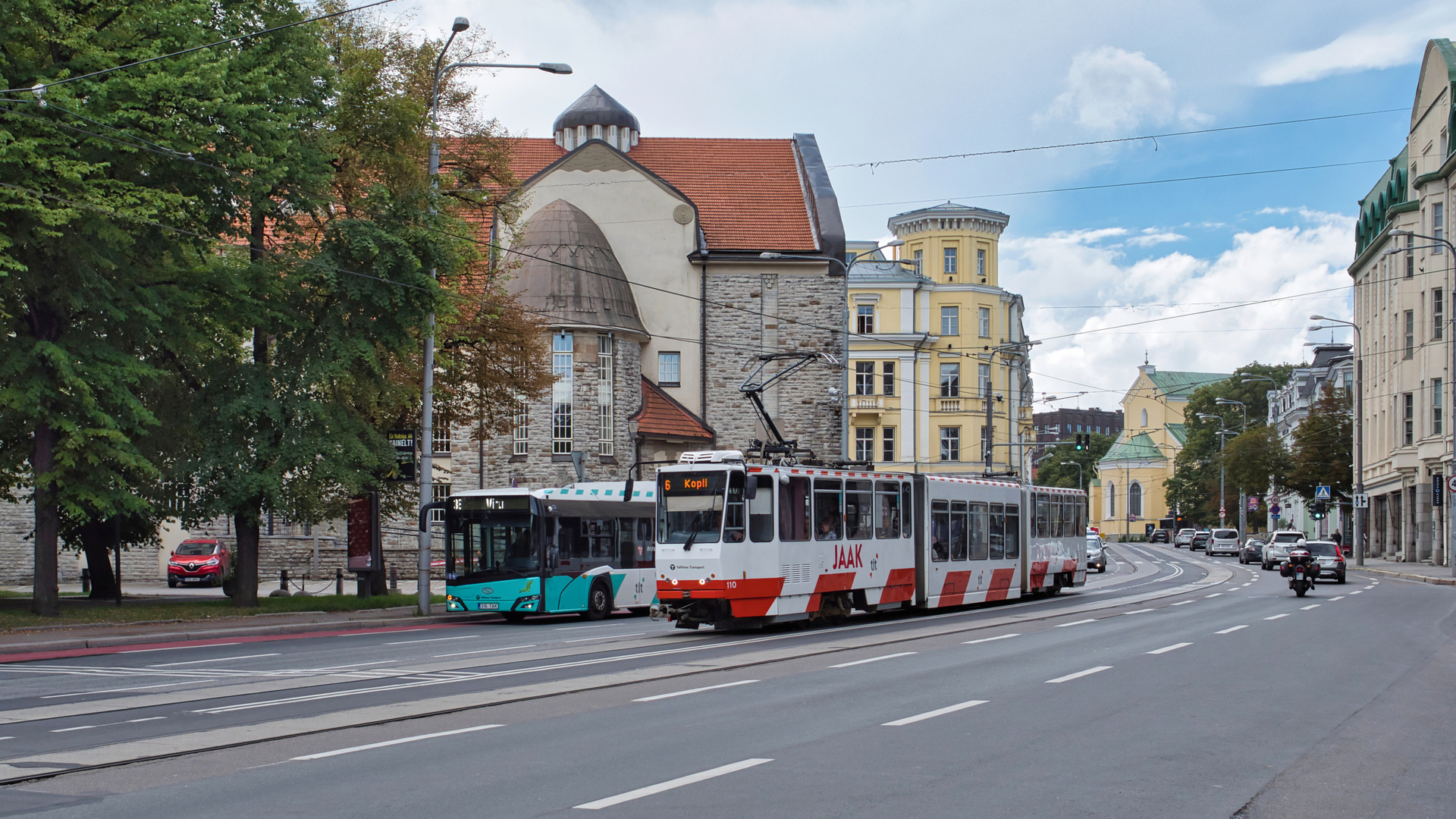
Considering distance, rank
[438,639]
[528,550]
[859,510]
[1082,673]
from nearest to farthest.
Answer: [1082,673] → [438,639] → [859,510] → [528,550]

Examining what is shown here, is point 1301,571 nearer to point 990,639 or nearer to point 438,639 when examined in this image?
point 990,639

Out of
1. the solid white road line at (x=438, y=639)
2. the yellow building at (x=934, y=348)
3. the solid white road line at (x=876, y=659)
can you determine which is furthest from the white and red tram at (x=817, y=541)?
the yellow building at (x=934, y=348)

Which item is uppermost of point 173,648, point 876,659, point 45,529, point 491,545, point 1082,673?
point 45,529

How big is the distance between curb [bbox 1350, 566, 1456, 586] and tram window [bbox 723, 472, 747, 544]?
2949cm

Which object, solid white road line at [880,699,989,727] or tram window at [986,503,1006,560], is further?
tram window at [986,503,1006,560]

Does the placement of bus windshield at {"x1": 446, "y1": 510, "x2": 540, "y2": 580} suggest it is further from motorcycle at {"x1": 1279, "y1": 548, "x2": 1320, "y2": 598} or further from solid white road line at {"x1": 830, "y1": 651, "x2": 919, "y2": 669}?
motorcycle at {"x1": 1279, "y1": 548, "x2": 1320, "y2": 598}

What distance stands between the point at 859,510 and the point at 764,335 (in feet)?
87.6

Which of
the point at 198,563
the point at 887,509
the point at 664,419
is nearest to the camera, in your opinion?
the point at 887,509

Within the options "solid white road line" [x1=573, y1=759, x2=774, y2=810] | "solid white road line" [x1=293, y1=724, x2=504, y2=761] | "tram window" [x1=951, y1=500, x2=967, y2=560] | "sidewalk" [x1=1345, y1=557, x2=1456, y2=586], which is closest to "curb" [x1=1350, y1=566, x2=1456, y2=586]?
"sidewalk" [x1=1345, y1=557, x2=1456, y2=586]

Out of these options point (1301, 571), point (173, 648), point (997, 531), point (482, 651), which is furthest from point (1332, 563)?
point (173, 648)

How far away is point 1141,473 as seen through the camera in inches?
5453

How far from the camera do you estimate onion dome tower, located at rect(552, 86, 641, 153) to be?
54.8 metres

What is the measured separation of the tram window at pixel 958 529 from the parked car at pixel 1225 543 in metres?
52.2

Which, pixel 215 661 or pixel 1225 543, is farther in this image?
pixel 1225 543
